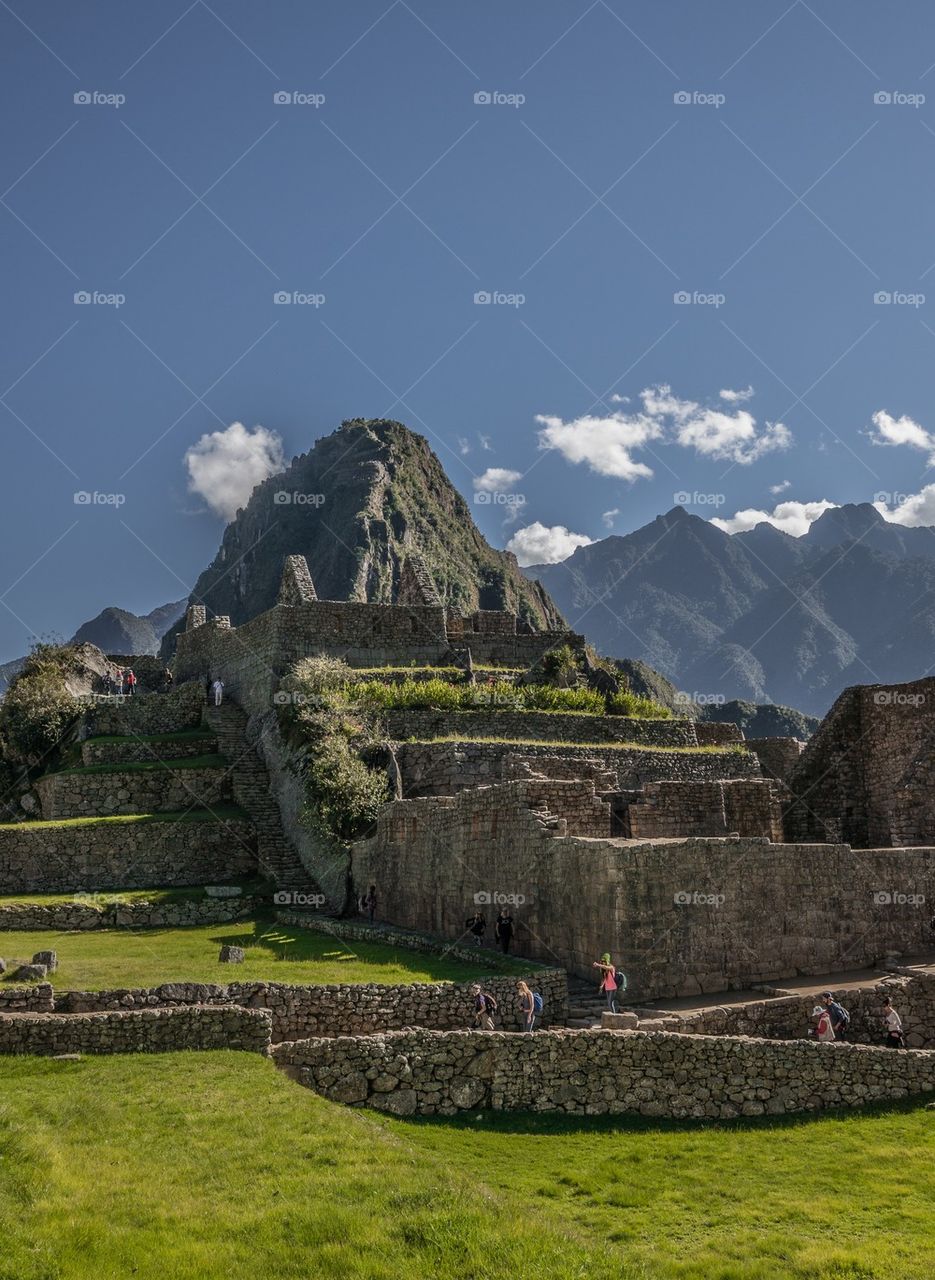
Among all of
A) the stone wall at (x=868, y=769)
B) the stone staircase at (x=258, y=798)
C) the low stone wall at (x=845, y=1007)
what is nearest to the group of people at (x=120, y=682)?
the stone staircase at (x=258, y=798)

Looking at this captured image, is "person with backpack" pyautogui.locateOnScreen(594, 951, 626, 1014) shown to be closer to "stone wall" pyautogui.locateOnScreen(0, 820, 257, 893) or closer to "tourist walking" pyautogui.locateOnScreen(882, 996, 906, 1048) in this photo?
"tourist walking" pyautogui.locateOnScreen(882, 996, 906, 1048)

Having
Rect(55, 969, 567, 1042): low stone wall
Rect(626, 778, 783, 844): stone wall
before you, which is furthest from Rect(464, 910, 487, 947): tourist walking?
Rect(55, 969, 567, 1042): low stone wall

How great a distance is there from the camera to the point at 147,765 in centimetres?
3475

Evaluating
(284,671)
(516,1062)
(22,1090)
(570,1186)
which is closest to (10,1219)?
(22,1090)

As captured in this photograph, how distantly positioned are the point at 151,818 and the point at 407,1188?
2235 centimetres

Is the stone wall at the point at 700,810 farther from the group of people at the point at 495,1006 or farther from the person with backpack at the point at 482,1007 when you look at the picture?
the person with backpack at the point at 482,1007

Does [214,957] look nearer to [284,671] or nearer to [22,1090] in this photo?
[22,1090]

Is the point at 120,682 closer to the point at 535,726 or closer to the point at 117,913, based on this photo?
the point at 535,726

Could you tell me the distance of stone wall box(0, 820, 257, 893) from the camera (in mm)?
30219

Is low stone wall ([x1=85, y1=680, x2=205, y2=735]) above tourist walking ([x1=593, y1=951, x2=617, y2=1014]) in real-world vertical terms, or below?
above

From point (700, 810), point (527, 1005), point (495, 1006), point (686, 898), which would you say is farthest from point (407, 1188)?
point (700, 810)

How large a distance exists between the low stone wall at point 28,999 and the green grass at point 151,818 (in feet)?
50.6

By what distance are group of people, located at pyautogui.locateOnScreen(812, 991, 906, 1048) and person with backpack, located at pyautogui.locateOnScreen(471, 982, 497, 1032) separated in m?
4.99

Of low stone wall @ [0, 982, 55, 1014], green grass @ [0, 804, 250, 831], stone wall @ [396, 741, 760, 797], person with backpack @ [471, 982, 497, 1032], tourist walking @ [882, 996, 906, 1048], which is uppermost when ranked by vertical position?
stone wall @ [396, 741, 760, 797]
